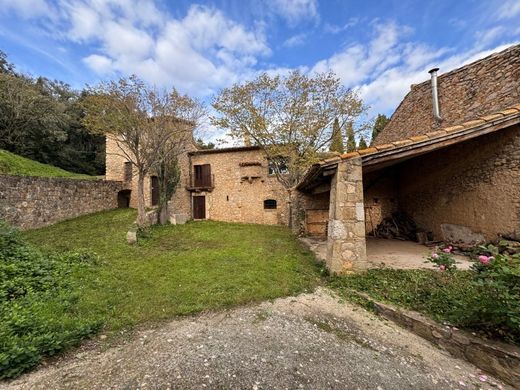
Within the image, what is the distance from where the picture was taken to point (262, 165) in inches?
623

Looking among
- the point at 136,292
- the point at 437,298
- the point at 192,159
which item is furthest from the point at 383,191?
the point at 192,159

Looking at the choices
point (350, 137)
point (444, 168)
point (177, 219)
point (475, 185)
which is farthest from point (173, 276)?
point (350, 137)

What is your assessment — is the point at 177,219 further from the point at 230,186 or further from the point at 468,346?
the point at 468,346

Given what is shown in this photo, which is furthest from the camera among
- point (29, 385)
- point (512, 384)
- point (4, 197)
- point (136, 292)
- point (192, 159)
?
point (192, 159)

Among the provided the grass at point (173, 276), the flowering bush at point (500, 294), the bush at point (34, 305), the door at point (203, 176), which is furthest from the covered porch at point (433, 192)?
the door at point (203, 176)

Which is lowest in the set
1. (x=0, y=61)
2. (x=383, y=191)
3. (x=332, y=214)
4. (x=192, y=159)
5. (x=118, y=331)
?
(x=118, y=331)

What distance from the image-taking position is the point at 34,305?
328 centimetres

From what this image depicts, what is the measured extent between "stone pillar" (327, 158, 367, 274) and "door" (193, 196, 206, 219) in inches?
535

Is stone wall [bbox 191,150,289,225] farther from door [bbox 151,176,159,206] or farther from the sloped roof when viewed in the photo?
the sloped roof

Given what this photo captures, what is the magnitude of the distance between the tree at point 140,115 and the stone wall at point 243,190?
17.1ft

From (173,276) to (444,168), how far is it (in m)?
7.67

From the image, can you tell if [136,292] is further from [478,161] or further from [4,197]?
[4,197]

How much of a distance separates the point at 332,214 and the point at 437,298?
2066 mm

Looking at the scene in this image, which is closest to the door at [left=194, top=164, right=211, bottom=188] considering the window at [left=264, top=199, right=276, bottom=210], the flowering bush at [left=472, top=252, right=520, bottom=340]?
the window at [left=264, top=199, right=276, bottom=210]
